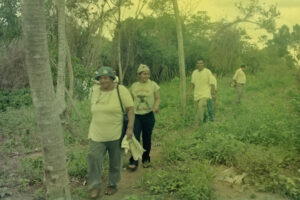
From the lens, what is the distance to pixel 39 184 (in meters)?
5.09

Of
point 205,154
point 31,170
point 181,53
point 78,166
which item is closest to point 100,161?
point 78,166

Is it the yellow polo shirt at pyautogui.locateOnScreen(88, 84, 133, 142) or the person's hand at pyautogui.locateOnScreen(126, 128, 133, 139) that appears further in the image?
the person's hand at pyautogui.locateOnScreen(126, 128, 133, 139)

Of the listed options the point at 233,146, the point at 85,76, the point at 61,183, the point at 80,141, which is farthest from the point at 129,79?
the point at 61,183

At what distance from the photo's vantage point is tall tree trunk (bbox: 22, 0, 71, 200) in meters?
3.32

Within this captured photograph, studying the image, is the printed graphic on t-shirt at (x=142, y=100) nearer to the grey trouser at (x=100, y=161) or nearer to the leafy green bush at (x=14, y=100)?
the grey trouser at (x=100, y=161)

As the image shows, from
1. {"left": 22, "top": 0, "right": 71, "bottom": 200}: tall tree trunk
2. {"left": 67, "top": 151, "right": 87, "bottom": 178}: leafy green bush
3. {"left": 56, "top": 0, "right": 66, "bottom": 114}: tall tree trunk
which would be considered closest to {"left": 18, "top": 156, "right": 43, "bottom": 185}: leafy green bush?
{"left": 67, "top": 151, "right": 87, "bottom": 178}: leafy green bush

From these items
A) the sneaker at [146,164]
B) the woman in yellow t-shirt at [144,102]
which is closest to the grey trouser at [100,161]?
the woman in yellow t-shirt at [144,102]

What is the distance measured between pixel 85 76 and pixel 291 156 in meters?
6.05

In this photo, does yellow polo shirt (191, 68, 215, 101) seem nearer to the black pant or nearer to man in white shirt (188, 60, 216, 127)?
man in white shirt (188, 60, 216, 127)

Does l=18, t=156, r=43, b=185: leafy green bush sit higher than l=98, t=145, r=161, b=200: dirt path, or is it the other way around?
l=18, t=156, r=43, b=185: leafy green bush

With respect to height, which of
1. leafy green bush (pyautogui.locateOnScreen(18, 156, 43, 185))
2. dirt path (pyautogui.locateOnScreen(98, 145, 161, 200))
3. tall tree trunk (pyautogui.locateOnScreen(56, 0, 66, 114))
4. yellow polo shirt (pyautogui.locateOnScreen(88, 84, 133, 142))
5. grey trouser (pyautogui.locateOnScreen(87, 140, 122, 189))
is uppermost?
tall tree trunk (pyautogui.locateOnScreen(56, 0, 66, 114))

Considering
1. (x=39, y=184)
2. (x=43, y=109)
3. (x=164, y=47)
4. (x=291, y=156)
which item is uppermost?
(x=164, y=47)

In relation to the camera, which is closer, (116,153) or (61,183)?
(61,183)

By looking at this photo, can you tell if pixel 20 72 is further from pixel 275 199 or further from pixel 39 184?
pixel 275 199
